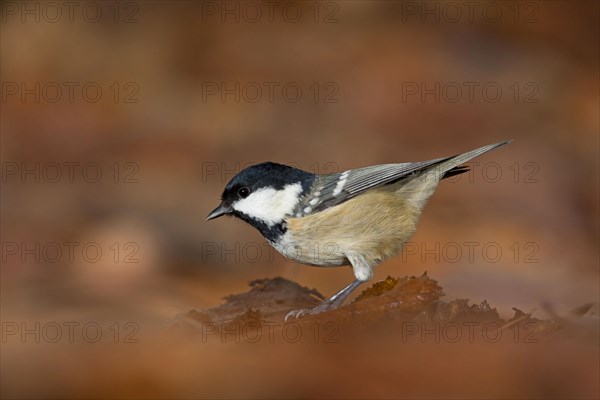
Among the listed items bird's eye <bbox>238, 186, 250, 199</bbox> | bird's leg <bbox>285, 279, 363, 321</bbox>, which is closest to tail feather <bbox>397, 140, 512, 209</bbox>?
bird's leg <bbox>285, 279, 363, 321</bbox>

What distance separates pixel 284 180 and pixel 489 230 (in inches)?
98.0

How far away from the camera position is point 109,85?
712 centimetres

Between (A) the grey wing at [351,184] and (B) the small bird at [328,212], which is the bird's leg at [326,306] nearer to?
(B) the small bird at [328,212]

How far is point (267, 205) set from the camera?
10.7ft

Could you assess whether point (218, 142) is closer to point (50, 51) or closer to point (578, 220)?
point (50, 51)

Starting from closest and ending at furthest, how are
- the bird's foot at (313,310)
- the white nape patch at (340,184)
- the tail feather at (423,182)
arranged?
the bird's foot at (313,310) → the white nape patch at (340,184) → the tail feather at (423,182)

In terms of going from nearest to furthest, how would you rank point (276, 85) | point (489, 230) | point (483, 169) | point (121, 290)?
point (121, 290), point (489, 230), point (483, 169), point (276, 85)

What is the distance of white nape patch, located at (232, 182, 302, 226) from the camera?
10.6 ft

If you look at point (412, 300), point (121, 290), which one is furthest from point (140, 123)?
point (412, 300)

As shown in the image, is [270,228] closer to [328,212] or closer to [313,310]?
[328,212]

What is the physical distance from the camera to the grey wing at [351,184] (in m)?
3.29

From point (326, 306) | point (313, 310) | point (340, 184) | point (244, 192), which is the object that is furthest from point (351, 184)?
point (313, 310)

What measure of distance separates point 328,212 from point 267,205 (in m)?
0.26

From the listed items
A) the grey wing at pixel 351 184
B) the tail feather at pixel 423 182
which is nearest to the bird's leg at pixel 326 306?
the grey wing at pixel 351 184
